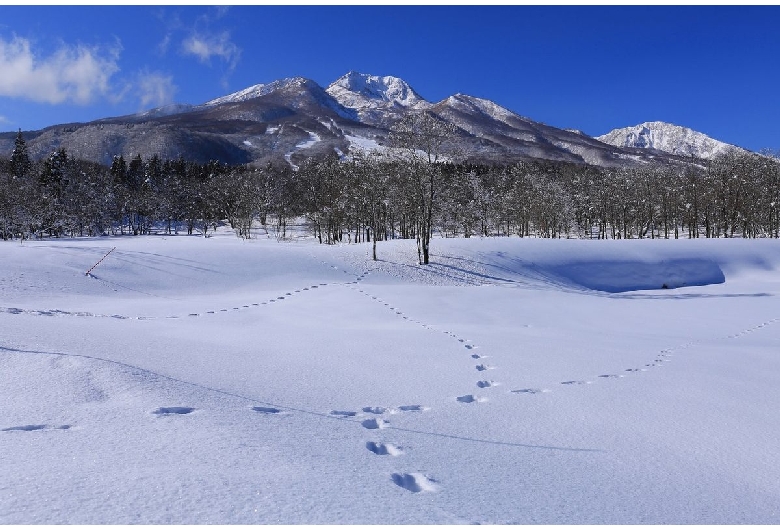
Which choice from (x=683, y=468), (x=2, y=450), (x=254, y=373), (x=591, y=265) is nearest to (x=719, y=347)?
(x=683, y=468)

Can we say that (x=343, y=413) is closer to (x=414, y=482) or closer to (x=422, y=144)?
(x=414, y=482)

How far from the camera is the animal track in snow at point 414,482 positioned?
3.94 m

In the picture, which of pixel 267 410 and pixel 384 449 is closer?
pixel 384 449

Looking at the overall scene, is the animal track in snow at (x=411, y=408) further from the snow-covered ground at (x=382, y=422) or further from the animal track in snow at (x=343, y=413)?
the animal track in snow at (x=343, y=413)

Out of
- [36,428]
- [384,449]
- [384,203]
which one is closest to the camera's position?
[36,428]

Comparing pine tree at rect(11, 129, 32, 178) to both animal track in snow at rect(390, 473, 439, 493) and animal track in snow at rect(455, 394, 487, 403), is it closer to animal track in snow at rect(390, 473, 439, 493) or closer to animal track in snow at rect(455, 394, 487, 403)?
animal track in snow at rect(455, 394, 487, 403)

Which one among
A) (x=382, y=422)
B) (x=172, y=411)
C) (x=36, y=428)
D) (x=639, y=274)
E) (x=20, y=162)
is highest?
(x=20, y=162)

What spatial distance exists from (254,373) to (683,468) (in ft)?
18.9

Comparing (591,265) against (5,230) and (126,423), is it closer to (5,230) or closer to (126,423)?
(126,423)

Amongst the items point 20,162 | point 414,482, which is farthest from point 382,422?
point 20,162

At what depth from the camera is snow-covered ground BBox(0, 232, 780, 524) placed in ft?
11.6

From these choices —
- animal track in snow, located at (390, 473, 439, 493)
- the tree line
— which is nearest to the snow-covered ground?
animal track in snow, located at (390, 473, 439, 493)

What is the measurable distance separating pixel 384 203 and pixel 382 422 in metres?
45.5

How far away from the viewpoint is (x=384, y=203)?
50281 mm
